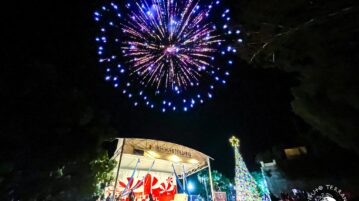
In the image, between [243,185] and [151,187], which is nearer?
[243,185]

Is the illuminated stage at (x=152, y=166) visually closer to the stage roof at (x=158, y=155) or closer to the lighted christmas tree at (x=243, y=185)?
the stage roof at (x=158, y=155)

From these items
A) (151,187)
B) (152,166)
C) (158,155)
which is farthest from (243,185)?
(151,187)

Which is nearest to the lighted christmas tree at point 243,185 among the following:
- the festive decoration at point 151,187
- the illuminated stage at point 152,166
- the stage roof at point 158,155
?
the illuminated stage at point 152,166

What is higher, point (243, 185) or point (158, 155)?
point (158, 155)

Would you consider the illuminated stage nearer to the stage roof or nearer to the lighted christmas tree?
the stage roof

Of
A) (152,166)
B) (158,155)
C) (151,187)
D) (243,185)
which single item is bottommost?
(243,185)

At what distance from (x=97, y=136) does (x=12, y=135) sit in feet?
10.7

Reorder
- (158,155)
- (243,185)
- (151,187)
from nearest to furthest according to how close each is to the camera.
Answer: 1. (158,155)
2. (243,185)
3. (151,187)

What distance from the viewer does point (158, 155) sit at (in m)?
16.3

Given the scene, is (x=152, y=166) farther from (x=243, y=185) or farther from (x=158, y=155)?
(x=243, y=185)

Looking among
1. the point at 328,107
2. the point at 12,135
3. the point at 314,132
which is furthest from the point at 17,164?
the point at 314,132

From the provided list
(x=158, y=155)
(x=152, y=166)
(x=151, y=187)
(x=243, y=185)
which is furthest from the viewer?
(x=151, y=187)

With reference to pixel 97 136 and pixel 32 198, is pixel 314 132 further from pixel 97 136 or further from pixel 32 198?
pixel 32 198

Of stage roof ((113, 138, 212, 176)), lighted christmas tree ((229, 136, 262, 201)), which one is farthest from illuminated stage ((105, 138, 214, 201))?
lighted christmas tree ((229, 136, 262, 201))
